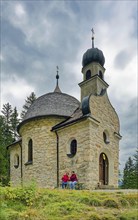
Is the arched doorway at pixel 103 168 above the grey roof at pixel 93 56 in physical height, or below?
below

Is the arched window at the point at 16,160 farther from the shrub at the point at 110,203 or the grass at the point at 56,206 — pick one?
the shrub at the point at 110,203

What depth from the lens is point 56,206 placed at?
7.57 meters

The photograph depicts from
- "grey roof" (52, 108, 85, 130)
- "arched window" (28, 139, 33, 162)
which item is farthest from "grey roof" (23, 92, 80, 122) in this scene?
"arched window" (28, 139, 33, 162)

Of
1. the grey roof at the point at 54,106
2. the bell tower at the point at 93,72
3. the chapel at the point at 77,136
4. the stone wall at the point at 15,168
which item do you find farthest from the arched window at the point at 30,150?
the bell tower at the point at 93,72

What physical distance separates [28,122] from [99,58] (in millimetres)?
7396

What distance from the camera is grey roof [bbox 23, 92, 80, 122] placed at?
18625 mm

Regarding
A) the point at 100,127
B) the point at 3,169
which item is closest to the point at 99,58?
the point at 100,127

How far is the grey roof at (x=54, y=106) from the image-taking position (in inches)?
733

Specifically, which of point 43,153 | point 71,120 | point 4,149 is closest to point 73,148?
point 71,120

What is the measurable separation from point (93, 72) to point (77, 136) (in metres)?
5.96

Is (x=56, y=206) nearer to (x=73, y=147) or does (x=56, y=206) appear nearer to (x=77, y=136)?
(x=77, y=136)

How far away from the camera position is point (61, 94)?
20859 millimetres

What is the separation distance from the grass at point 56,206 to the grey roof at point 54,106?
32.6ft

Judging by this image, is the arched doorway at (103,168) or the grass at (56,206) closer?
the grass at (56,206)
